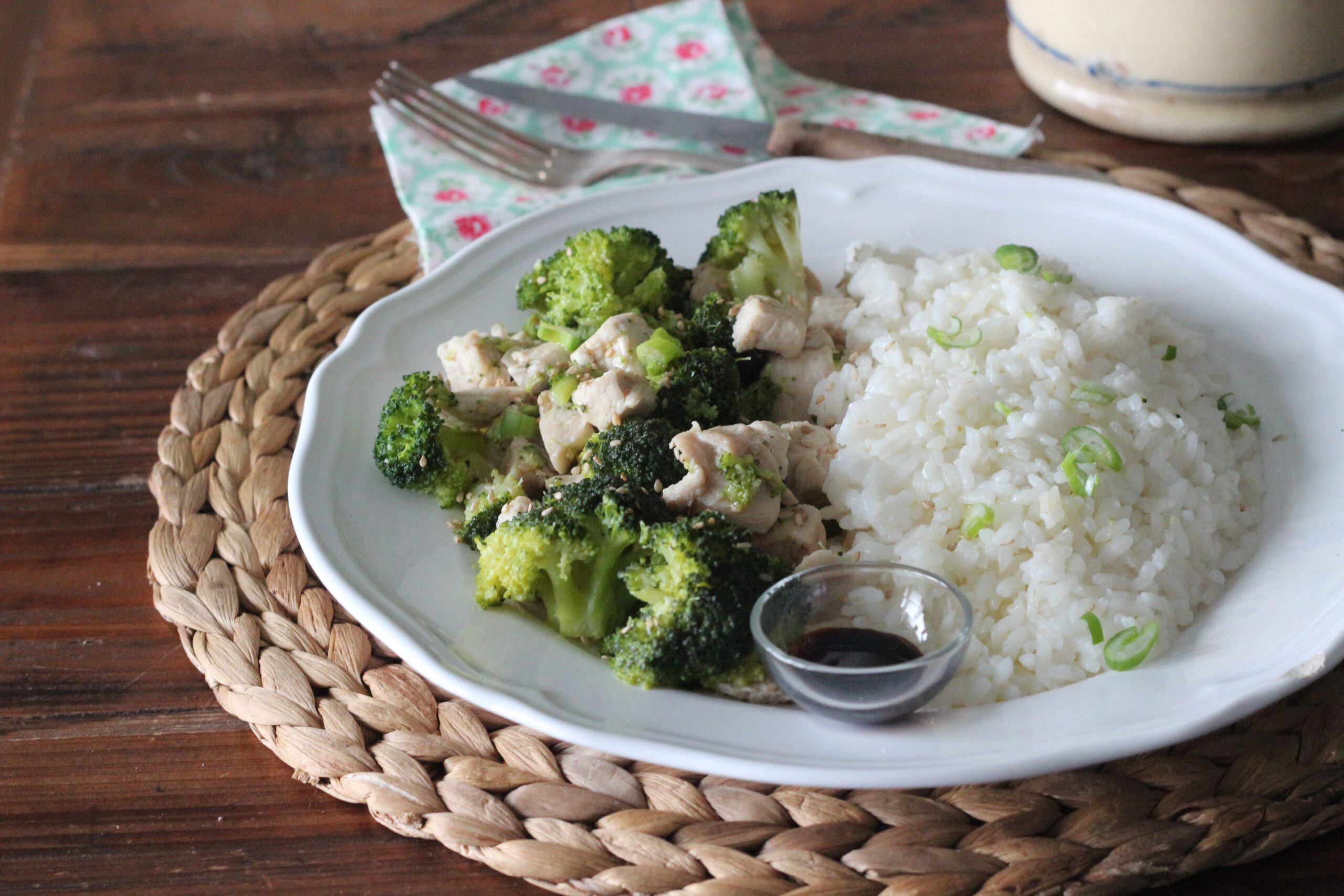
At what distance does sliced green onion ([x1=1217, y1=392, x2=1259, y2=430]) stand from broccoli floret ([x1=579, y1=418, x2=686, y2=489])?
5.11 ft

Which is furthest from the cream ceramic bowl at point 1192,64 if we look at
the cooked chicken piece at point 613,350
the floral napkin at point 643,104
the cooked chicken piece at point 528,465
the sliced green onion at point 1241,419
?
the cooked chicken piece at point 528,465

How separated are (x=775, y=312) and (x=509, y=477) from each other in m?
0.89

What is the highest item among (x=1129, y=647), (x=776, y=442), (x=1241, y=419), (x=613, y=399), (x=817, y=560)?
(x=613, y=399)

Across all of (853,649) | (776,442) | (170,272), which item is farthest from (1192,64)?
(170,272)

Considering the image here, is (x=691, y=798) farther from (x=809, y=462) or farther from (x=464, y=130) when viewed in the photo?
(x=464, y=130)

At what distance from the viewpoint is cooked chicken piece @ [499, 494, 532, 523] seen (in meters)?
3.08

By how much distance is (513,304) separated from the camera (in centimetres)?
397

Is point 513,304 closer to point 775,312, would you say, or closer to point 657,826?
point 775,312

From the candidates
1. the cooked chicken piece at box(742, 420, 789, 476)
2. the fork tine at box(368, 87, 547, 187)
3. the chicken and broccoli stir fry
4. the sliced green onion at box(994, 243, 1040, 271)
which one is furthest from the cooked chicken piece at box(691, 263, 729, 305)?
the fork tine at box(368, 87, 547, 187)

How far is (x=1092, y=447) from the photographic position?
310cm

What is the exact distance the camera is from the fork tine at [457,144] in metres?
4.84

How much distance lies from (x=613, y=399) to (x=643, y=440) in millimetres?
196

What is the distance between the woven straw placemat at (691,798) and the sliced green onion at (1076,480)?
63cm

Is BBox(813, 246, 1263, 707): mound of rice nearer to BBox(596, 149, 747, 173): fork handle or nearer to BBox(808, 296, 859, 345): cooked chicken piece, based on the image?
BBox(808, 296, 859, 345): cooked chicken piece
